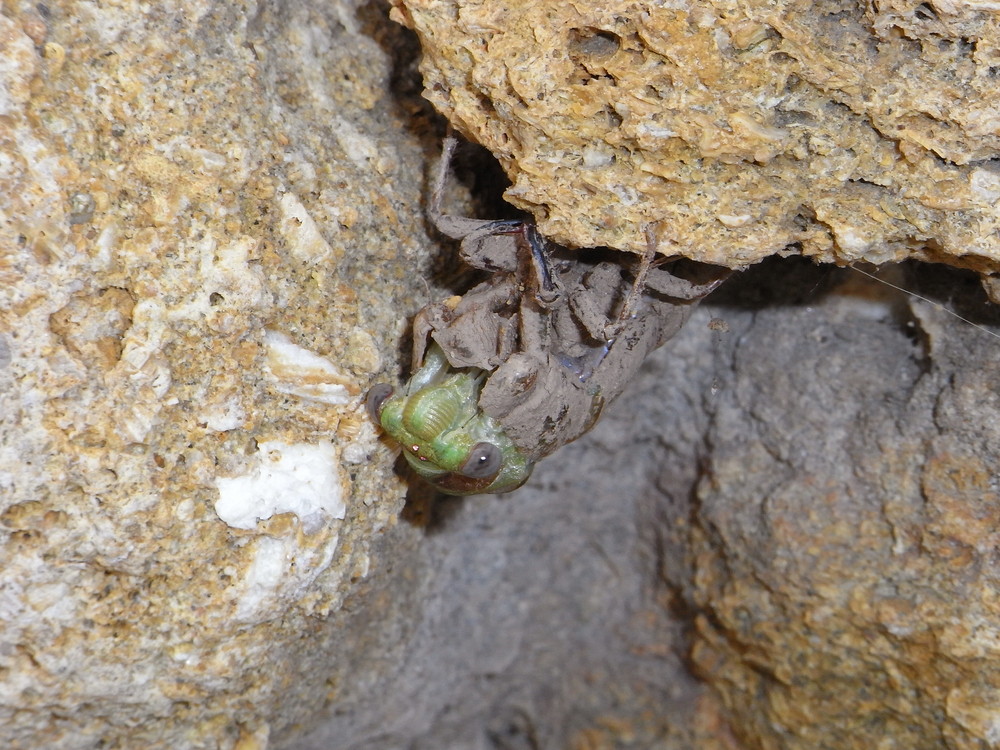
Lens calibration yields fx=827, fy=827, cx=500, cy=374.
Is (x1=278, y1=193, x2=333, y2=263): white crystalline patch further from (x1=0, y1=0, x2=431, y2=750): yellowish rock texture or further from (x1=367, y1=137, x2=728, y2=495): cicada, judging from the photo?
(x1=367, y1=137, x2=728, y2=495): cicada

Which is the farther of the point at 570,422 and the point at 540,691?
the point at 540,691

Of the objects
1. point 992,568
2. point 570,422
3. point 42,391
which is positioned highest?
point 42,391

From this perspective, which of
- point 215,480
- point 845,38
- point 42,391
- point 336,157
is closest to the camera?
point 845,38

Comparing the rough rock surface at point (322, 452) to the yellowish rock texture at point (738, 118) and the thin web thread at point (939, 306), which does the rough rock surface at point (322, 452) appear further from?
the yellowish rock texture at point (738, 118)

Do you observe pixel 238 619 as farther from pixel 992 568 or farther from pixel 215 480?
pixel 992 568

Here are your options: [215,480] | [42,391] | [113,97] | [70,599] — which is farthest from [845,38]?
[70,599]

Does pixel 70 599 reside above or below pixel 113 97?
below

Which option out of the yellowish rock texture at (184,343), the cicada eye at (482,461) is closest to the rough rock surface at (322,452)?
the yellowish rock texture at (184,343)

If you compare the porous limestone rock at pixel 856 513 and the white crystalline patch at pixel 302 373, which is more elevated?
the white crystalline patch at pixel 302 373
